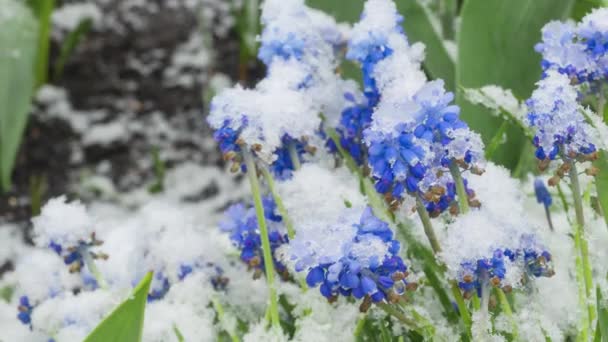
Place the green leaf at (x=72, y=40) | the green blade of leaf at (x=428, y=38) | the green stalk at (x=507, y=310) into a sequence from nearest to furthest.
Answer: the green stalk at (x=507, y=310), the green blade of leaf at (x=428, y=38), the green leaf at (x=72, y=40)

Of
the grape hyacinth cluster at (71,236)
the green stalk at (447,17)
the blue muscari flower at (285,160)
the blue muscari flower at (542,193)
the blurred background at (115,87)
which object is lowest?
the grape hyacinth cluster at (71,236)

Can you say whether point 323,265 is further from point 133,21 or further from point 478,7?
point 133,21

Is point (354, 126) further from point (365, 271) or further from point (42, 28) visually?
point (42, 28)

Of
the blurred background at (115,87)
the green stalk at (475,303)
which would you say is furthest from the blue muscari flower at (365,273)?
the blurred background at (115,87)

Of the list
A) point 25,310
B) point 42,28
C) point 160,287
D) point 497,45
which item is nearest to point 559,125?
point 497,45

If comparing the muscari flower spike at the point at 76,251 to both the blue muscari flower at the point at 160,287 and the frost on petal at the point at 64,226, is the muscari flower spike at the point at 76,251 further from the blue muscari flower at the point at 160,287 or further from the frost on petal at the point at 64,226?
the blue muscari flower at the point at 160,287

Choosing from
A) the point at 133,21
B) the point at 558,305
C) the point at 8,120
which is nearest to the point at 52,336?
the point at 558,305
